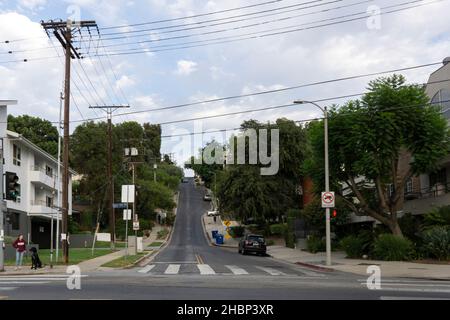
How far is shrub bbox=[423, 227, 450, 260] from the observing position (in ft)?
91.4

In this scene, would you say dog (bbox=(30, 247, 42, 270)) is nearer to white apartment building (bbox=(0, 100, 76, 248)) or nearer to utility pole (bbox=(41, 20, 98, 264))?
utility pole (bbox=(41, 20, 98, 264))

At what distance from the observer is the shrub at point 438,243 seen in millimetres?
27844

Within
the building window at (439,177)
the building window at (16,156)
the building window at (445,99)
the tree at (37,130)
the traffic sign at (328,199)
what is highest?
the tree at (37,130)

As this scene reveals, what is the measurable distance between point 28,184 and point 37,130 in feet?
136

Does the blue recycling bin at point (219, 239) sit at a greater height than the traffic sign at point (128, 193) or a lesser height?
lesser

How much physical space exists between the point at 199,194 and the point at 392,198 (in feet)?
313

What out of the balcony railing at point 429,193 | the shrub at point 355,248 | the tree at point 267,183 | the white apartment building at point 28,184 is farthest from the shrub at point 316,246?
the white apartment building at point 28,184

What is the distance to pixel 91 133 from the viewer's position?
2926 inches

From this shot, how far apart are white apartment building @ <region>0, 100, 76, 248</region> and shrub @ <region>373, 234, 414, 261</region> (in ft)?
90.6

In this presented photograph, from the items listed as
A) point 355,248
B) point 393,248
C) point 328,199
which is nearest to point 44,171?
point 355,248

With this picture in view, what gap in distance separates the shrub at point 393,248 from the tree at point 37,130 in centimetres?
6562

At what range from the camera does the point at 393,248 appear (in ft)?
98.2

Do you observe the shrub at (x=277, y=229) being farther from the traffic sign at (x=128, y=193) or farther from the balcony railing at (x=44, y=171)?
the traffic sign at (x=128, y=193)

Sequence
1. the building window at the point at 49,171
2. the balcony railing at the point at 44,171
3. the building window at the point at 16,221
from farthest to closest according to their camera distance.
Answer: the building window at the point at 49,171
the balcony railing at the point at 44,171
the building window at the point at 16,221
